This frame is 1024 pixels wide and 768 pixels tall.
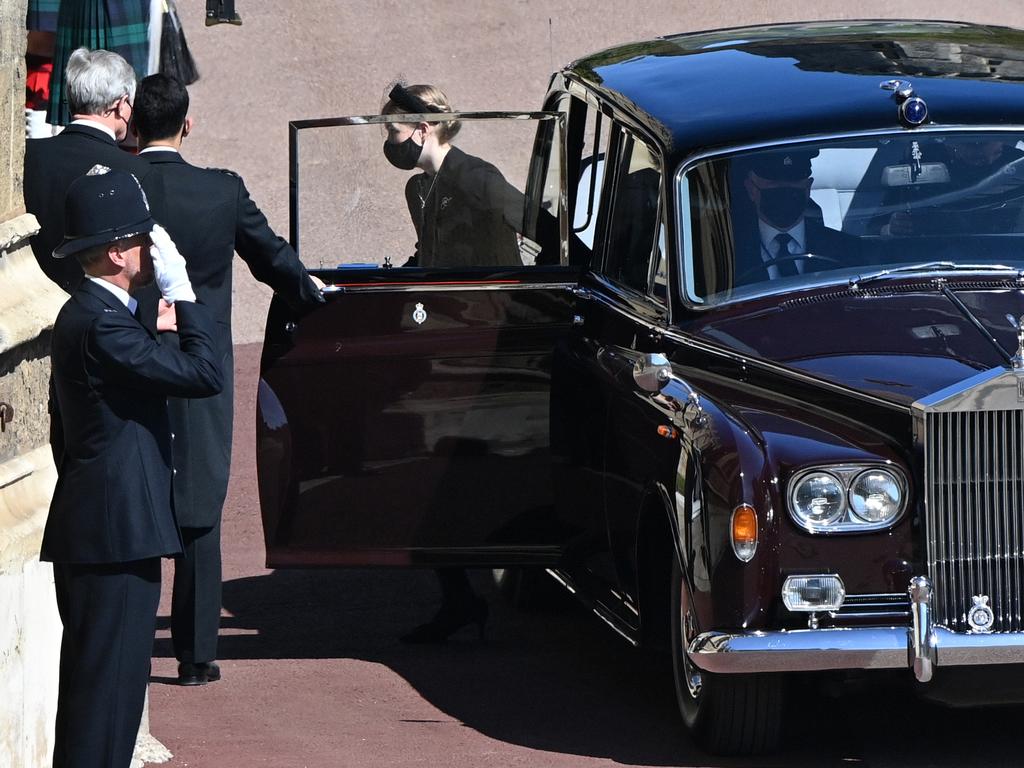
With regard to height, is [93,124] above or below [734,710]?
above

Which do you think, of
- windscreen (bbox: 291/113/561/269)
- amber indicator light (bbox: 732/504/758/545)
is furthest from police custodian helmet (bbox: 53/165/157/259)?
windscreen (bbox: 291/113/561/269)

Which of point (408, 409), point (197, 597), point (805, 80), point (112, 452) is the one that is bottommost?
point (197, 597)

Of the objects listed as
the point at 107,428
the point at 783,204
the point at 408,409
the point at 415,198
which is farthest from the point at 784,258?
the point at 107,428

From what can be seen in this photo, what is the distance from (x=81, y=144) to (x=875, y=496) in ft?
9.54

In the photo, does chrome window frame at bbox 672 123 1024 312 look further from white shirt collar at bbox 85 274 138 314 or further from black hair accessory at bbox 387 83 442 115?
white shirt collar at bbox 85 274 138 314

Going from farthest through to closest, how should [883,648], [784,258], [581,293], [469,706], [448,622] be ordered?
[448,622]
[581,293]
[469,706]
[784,258]
[883,648]

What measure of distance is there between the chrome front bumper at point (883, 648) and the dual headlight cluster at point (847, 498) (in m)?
0.22

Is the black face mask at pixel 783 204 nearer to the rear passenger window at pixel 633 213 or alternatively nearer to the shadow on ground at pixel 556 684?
the rear passenger window at pixel 633 213

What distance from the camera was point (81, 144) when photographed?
6445 mm

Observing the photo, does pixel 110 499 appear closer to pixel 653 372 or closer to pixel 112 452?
pixel 112 452

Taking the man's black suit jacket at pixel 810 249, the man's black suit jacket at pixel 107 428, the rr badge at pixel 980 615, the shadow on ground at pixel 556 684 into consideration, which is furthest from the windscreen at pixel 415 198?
the rr badge at pixel 980 615

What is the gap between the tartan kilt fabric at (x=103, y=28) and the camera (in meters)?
7.96

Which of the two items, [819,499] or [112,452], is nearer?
[112,452]

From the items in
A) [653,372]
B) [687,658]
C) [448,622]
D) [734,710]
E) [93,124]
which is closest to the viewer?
[734,710]
